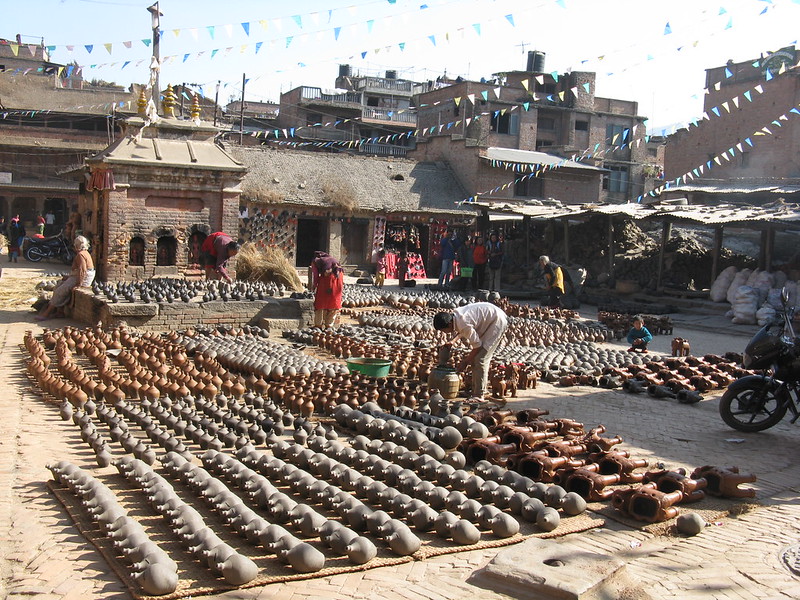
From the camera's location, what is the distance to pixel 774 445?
789 cm

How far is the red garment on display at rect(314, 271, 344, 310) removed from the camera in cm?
1395

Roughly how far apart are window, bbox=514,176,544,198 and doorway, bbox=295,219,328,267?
31.7ft

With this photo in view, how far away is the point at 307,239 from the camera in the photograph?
104 ft

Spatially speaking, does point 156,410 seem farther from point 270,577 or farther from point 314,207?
point 314,207

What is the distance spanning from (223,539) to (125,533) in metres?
0.63

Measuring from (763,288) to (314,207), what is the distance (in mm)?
16724

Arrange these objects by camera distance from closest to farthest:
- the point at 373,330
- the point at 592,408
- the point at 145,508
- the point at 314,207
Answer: the point at 145,508 → the point at 592,408 → the point at 373,330 → the point at 314,207

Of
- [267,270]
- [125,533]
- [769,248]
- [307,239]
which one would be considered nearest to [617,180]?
[307,239]

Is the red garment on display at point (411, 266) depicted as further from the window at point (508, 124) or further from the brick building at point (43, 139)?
the window at point (508, 124)

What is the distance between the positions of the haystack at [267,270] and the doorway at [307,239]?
1178 centimetres

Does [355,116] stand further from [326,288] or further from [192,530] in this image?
[192,530]

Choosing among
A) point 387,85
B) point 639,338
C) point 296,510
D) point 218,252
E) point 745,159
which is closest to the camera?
point 296,510

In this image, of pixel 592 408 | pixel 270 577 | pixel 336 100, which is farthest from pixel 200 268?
pixel 336 100

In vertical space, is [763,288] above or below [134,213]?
below
